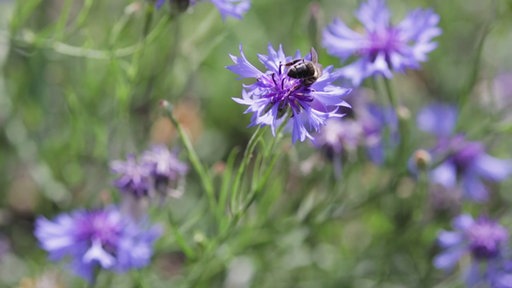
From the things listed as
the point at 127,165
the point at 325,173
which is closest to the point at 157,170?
the point at 127,165

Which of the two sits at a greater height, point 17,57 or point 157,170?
point 17,57

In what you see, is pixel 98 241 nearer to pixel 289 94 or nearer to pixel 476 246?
pixel 289 94

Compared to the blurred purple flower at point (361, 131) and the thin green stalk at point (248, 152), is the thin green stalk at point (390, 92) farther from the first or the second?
the thin green stalk at point (248, 152)

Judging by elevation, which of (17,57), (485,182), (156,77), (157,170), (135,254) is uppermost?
(17,57)

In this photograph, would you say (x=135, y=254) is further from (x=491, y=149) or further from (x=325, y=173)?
(x=491, y=149)

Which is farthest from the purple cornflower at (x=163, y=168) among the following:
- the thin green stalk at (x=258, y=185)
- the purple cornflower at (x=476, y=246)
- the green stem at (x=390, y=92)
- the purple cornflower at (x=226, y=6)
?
the purple cornflower at (x=476, y=246)

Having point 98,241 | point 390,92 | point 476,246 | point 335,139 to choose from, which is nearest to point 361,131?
point 335,139

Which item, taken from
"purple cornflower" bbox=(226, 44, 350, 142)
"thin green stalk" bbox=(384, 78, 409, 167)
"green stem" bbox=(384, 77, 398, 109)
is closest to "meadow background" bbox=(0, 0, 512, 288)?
"thin green stalk" bbox=(384, 78, 409, 167)
